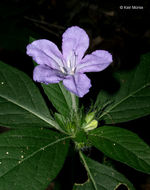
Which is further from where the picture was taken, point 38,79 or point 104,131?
point 104,131

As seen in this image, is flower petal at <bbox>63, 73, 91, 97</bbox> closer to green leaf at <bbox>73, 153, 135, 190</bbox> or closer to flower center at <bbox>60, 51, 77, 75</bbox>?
flower center at <bbox>60, 51, 77, 75</bbox>

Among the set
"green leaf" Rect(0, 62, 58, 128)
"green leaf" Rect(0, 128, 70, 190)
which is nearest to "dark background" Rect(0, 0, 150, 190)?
"green leaf" Rect(0, 62, 58, 128)

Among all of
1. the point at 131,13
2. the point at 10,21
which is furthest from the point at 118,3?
the point at 10,21

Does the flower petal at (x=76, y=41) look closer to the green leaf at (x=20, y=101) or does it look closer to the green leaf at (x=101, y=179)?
the green leaf at (x=20, y=101)

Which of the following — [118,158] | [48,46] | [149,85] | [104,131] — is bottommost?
[118,158]

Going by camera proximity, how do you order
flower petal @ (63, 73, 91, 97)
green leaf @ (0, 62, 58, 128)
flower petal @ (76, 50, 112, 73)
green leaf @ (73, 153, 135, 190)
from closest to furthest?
flower petal @ (63, 73, 91, 97), flower petal @ (76, 50, 112, 73), green leaf @ (73, 153, 135, 190), green leaf @ (0, 62, 58, 128)

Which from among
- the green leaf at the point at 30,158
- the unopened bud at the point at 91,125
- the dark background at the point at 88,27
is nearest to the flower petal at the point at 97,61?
the unopened bud at the point at 91,125

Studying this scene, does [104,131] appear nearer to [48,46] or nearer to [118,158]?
[118,158]
